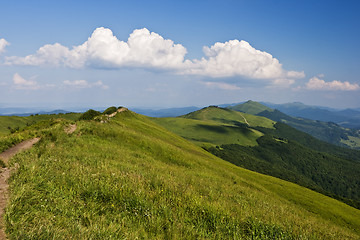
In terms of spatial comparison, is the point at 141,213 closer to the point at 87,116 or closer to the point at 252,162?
the point at 87,116

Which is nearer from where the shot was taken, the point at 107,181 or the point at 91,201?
the point at 91,201

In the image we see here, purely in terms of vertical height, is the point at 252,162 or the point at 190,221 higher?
the point at 190,221

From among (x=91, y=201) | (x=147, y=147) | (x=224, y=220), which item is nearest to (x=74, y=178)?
(x=91, y=201)

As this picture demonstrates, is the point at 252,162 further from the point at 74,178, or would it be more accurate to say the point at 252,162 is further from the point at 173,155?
the point at 74,178

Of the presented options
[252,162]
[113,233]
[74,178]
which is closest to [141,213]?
[113,233]

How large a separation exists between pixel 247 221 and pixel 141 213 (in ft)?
17.2

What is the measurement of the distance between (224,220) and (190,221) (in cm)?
183

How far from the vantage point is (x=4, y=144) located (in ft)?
63.2

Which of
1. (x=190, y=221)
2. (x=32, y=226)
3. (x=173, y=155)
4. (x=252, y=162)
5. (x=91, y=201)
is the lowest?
(x=252, y=162)

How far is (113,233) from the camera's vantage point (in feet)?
19.9

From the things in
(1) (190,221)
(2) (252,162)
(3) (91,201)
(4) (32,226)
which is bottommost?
(2) (252,162)

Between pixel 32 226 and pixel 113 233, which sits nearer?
pixel 32 226

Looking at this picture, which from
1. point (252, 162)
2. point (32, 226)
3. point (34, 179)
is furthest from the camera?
point (252, 162)

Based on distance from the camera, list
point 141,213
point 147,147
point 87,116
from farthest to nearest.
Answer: point 87,116
point 147,147
point 141,213
